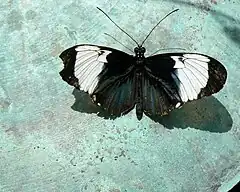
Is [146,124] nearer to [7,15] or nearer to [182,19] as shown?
[182,19]

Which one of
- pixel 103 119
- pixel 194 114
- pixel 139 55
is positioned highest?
pixel 139 55

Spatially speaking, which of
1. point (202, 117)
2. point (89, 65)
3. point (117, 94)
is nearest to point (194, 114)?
point (202, 117)

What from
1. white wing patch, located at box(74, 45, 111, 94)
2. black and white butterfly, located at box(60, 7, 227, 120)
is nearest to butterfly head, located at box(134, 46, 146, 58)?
black and white butterfly, located at box(60, 7, 227, 120)

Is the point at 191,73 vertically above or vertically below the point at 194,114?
above

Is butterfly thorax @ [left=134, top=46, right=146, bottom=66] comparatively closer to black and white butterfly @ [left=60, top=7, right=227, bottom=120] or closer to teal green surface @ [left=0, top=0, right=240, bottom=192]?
black and white butterfly @ [left=60, top=7, right=227, bottom=120]

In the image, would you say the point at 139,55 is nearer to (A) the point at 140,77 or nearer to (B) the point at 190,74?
(A) the point at 140,77

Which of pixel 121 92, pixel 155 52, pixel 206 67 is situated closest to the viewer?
pixel 206 67

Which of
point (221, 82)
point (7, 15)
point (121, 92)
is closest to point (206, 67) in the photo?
point (221, 82)
